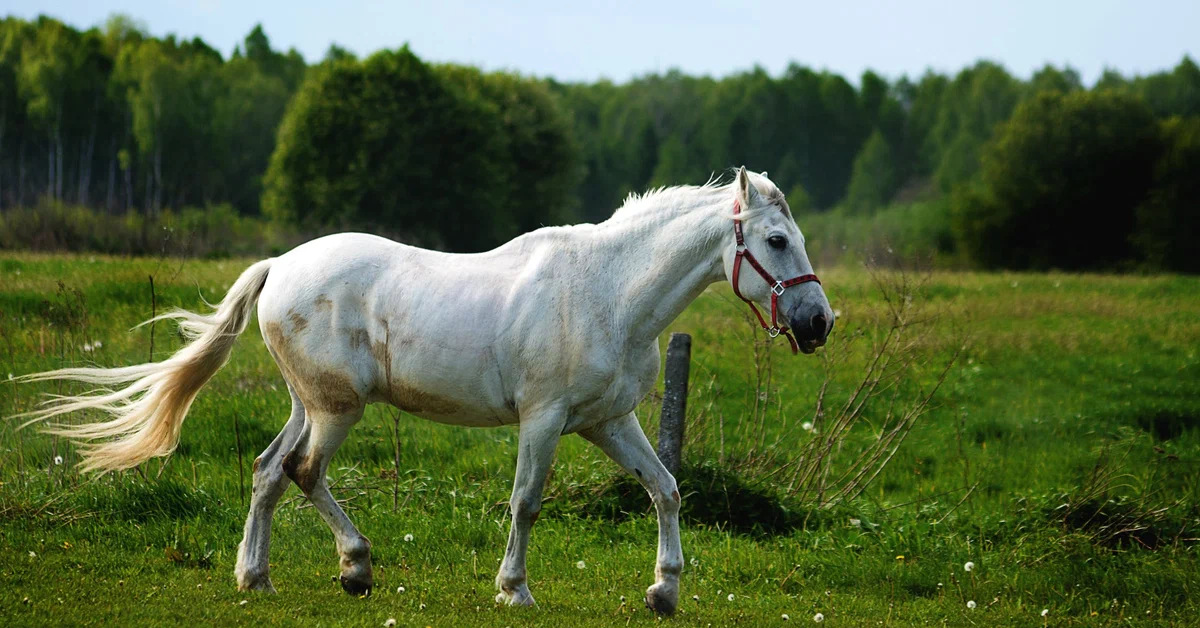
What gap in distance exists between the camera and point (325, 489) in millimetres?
5820

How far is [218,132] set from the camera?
55.9 m

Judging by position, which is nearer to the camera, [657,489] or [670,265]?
[670,265]

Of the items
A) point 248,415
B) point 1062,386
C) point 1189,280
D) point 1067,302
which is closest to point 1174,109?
point 1189,280

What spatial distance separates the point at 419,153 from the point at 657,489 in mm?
39561

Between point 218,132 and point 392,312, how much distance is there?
178 ft

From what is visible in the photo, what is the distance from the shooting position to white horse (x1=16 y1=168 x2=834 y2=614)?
18.2 ft

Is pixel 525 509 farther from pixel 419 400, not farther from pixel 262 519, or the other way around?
pixel 262 519

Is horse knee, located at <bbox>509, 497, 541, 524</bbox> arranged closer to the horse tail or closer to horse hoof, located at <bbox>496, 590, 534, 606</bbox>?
horse hoof, located at <bbox>496, 590, 534, 606</bbox>

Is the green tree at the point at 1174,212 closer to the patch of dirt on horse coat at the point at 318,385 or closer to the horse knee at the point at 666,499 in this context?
the horse knee at the point at 666,499

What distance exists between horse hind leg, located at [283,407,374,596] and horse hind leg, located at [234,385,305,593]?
7.0 inches

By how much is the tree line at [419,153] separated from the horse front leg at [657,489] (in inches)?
800

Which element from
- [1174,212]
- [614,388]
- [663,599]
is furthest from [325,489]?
[1174,212]

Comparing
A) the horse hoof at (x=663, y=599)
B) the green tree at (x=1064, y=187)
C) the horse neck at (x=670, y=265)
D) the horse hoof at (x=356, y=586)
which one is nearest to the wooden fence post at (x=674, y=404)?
the horse hoof at (x=663, y=599)

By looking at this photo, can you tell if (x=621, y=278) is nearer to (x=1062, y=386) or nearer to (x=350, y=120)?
(x=1062, y=386)
